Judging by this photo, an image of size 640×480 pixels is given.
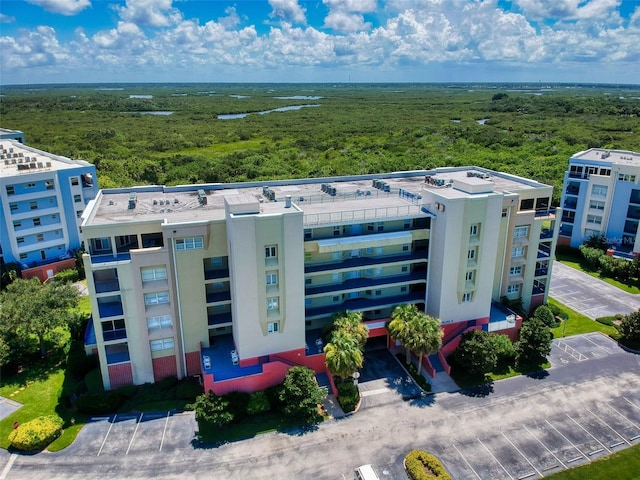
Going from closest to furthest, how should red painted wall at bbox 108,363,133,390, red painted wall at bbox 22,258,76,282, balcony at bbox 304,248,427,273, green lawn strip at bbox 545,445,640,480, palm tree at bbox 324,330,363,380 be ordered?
green lawn strip at bbox 545,445,640,480 < palm tree at bbox 324,330,363,380 < red painted wall at bbox 108,363,133,390 < balcony at bbox 304,248,427,273 < red painted wall at bbox 22,258,76,282

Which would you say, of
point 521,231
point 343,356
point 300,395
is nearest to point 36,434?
point 300,395

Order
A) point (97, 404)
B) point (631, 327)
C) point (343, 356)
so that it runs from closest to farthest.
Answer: point (343, 356), point (97, 404), point (631, 327)

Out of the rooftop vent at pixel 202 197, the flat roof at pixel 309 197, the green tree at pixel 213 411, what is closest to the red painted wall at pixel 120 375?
the green tree at pixel 213 411

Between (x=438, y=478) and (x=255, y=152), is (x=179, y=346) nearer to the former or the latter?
(x=438, y=478)

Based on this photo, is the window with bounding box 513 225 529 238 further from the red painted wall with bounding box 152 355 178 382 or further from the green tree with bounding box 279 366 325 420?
the red painted wall with bounding box 152 355 178 382

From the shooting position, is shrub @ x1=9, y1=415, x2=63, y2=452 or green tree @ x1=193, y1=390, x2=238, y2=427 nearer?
shrub @ x1=9, y1=415, x2=63, y2=452

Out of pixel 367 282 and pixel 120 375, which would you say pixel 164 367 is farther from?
pixel 367 282

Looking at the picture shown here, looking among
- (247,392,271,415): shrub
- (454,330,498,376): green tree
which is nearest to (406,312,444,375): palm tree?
(454,330,498,376): green tree
